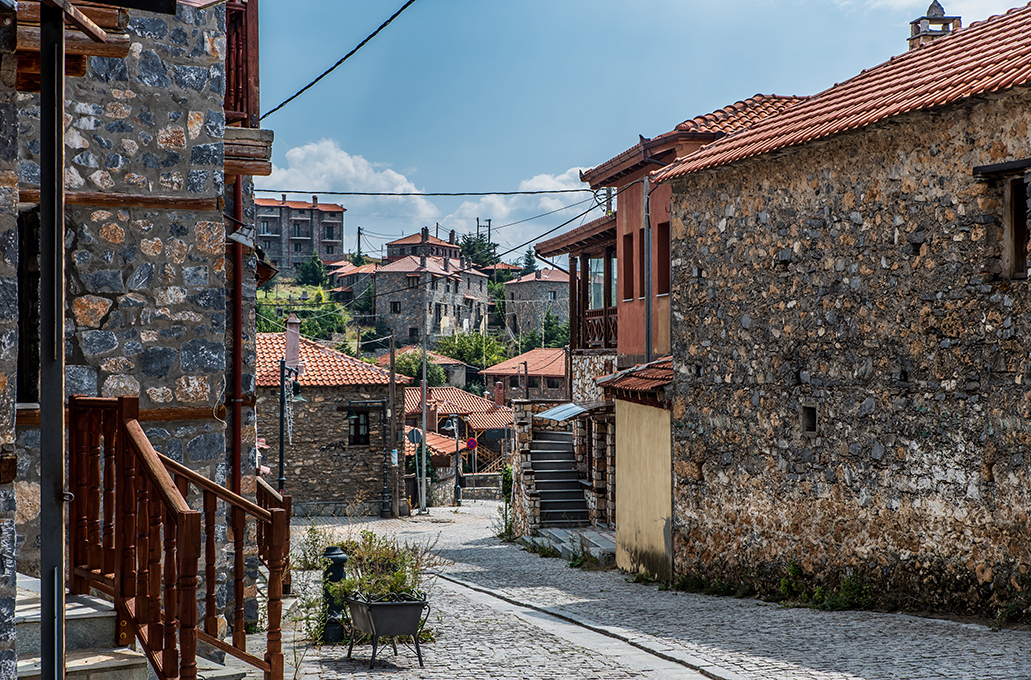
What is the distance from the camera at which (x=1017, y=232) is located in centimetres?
814

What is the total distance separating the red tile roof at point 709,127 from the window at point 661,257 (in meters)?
1.19

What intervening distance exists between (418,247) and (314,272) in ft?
38.7

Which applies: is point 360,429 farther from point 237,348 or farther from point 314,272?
point 314,272

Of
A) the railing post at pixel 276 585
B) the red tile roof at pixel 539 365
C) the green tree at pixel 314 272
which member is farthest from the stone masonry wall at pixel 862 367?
the green tree at pixel 314 272

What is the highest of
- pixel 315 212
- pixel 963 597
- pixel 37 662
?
pixel 315 212

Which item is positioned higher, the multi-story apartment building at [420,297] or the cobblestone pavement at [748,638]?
the multi-story apartment building at [420,297]

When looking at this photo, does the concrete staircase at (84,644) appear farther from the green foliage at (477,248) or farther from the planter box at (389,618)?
the green foliage at (477,248)

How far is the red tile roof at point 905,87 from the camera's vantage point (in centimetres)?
823

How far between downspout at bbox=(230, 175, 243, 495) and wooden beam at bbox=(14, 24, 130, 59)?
485 cm

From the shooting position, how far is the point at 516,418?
2078 centimetres

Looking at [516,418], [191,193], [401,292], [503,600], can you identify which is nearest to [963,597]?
[503,600]

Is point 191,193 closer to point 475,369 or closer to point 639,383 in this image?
point 639,383

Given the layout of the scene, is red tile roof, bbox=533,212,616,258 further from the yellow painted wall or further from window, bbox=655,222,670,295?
the yellow painted wall

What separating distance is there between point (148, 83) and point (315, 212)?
288 ft
